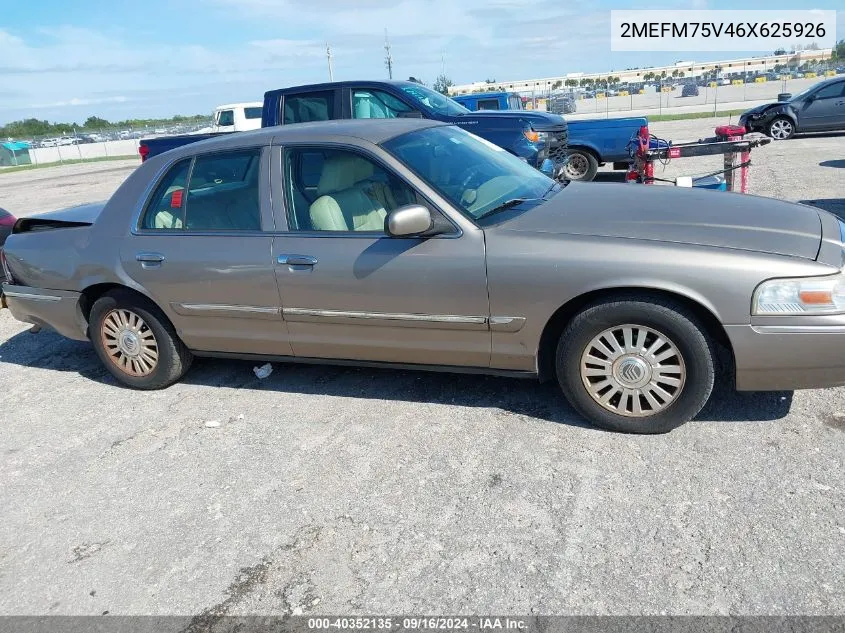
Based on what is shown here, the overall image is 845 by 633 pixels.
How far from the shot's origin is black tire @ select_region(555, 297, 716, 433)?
335 cm

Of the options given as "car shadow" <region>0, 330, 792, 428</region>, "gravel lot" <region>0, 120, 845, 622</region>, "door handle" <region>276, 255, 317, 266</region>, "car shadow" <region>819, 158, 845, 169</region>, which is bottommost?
"gravel lot" <region>0, 120, 845, 622</region>

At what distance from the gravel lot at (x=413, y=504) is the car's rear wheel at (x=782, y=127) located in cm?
1659

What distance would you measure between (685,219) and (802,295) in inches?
27.7

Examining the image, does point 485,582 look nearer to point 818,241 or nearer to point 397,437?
point 397,437

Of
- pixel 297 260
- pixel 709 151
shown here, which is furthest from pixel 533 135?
pixel 297 260

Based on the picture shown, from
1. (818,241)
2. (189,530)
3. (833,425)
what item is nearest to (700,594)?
(833,425)

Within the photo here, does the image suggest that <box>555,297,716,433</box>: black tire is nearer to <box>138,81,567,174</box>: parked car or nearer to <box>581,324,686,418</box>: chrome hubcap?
<box>581,324,686,418</box>: chrome hubcap

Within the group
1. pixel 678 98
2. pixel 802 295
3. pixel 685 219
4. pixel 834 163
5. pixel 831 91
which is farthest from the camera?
pixel 678 98

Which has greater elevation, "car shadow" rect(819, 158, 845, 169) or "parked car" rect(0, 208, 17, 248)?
"parked car" rect(0, 208, 17, 248)

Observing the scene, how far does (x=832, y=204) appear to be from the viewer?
8922 millimetres

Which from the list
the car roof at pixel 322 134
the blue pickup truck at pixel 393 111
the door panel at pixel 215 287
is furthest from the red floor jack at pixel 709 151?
the door panel at pixel 215 287

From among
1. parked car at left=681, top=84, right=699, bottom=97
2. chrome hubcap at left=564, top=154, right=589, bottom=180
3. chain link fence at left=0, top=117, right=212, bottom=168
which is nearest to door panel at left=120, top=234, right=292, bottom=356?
chrome hubcap at left=564, top=154, right=589, bottom=180

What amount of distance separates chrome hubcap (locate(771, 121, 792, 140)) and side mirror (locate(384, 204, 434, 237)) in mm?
17560

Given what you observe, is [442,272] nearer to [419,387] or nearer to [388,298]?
[388,298]
